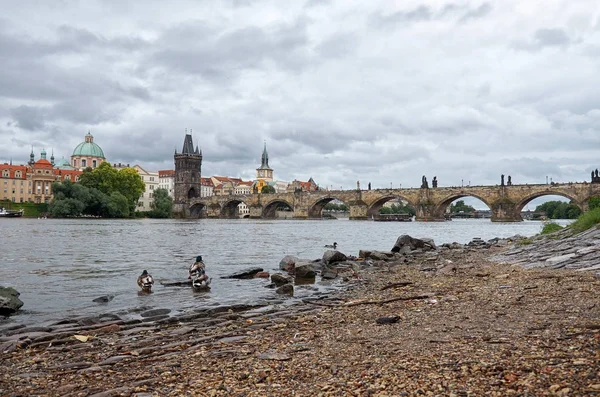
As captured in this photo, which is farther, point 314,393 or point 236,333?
point 236,333

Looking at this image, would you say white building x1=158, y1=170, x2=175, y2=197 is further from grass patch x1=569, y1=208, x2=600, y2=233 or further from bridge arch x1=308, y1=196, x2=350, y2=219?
grass patch x1=569, y1=208, x2=600, y2=233

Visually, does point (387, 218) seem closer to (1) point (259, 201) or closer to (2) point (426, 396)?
(1) point (259, 201)

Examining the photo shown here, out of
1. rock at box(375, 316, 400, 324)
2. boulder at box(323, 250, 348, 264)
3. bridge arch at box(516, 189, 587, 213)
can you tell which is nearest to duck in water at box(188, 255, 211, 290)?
boulder at box(323, 250, 348, 264)

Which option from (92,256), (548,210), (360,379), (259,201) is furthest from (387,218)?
(360,379)

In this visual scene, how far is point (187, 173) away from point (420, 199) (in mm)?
70120

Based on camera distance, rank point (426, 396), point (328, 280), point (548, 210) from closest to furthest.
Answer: point (426, 396)
point (328, 280)
point (548, 210)

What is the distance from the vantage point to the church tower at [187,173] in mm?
131375

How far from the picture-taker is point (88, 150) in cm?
14512

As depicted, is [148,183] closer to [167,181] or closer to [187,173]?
[167,181]

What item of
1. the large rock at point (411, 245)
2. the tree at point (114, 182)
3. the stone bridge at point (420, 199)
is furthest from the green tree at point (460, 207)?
the large rock at point (411, 245)

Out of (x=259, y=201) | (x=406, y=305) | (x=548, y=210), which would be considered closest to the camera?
(x=406, y=305)

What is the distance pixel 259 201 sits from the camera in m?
111

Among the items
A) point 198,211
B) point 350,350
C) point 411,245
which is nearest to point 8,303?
point 350,350

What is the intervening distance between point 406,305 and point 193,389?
14.7ft
